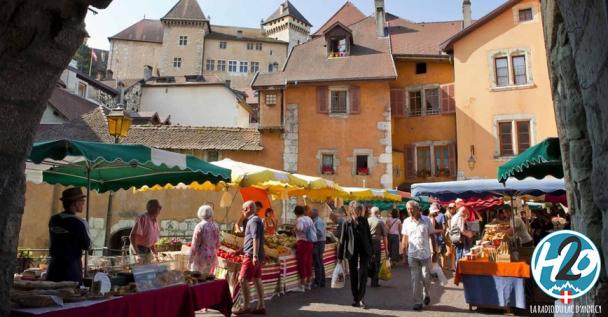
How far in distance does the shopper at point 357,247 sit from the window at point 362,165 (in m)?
13.4

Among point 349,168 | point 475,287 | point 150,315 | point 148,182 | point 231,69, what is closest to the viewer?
point 150,315

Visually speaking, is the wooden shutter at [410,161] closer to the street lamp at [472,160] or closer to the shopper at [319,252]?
the street lamp at [472,160]

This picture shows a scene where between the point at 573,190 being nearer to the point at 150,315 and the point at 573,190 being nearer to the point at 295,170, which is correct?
the point at 150,315

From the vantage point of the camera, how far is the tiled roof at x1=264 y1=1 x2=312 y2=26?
65425 millimetres

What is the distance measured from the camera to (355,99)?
20.9 m

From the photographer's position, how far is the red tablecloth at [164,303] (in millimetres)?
3649

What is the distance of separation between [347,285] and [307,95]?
13396 mm

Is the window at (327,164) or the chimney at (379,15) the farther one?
the chimney at (379,15)

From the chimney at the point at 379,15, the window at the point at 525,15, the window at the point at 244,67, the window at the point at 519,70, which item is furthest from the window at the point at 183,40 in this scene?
the window at the point at 519,70

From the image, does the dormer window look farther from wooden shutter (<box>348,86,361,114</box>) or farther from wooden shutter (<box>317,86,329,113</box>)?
wooden shutter (<box>317,86,329,113</box>)

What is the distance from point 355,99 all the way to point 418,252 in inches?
590

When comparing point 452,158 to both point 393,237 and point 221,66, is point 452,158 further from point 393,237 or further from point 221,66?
point 221,66

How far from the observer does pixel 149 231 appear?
6.71m

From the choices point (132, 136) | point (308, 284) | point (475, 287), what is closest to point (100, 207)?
point (132, 136)
